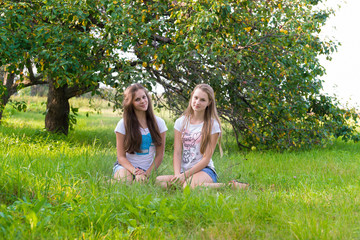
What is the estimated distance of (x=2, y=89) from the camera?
6.10 metres

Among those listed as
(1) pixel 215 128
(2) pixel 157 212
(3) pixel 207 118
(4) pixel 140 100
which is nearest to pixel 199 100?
(3) pixel 207 118

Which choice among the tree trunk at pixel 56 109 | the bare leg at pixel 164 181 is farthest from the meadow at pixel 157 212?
the tree trunk at pixel 56 109

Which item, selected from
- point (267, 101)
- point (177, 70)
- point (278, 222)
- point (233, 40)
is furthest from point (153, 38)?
point (278, 222)

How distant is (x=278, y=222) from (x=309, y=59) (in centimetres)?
468

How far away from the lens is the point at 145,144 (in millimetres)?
4602

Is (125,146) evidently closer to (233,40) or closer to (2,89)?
(2,89)

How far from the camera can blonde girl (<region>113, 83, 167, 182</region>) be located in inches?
177

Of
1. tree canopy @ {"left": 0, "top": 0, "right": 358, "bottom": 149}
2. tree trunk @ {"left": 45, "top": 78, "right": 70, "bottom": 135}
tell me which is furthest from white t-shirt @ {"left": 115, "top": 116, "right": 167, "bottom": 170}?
tree trunk @ {"left": 45, "top": 78, "right": 70, "bottom": 135}

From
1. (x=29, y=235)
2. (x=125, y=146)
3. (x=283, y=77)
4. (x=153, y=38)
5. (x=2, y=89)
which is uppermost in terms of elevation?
(x=153, y=38)

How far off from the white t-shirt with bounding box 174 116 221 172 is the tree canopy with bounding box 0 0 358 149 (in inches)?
51.8

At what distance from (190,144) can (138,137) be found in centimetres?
65

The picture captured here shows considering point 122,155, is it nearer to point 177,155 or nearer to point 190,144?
point 177,155

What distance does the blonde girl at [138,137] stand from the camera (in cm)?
448

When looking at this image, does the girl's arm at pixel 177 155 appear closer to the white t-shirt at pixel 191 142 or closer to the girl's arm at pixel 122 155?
the white t-shirt at pixel 191 142
